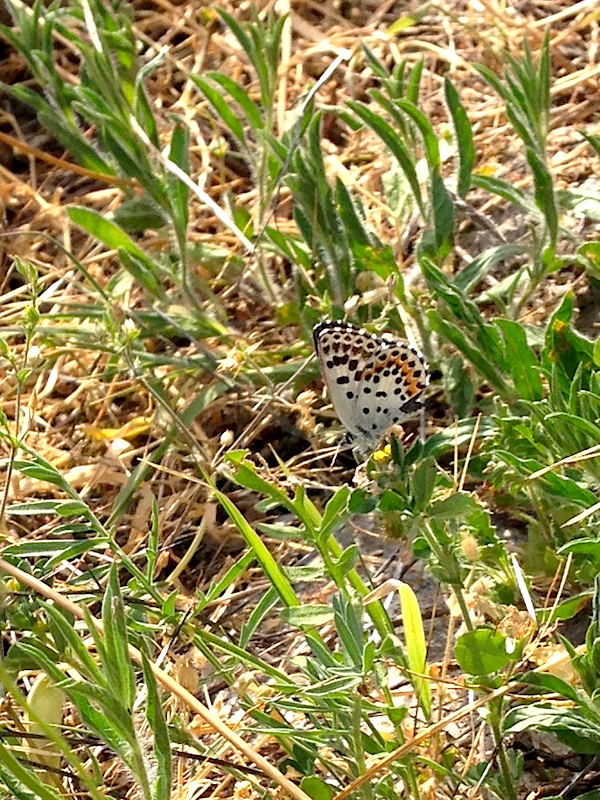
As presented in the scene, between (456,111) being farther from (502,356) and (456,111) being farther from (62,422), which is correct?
(62,422)

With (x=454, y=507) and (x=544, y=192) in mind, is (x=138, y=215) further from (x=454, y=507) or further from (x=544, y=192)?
(x=454, y=507)

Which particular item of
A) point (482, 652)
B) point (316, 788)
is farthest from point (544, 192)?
point (316, 788)

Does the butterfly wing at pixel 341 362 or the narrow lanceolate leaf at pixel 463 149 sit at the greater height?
the narrow lanceolate leaf at pixel 463 149

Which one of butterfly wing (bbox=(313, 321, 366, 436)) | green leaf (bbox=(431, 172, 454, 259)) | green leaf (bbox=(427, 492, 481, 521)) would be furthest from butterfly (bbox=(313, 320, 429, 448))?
green leaf (bbox=(431, 172, 454, 259))

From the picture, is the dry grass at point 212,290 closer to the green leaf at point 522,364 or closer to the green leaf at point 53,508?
the green leaf at point 53,508

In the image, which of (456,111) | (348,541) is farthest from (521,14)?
(348,541)

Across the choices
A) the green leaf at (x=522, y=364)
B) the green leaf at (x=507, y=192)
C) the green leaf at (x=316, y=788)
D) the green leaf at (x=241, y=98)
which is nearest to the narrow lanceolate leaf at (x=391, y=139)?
the green leaf at (x=507, y=192)
